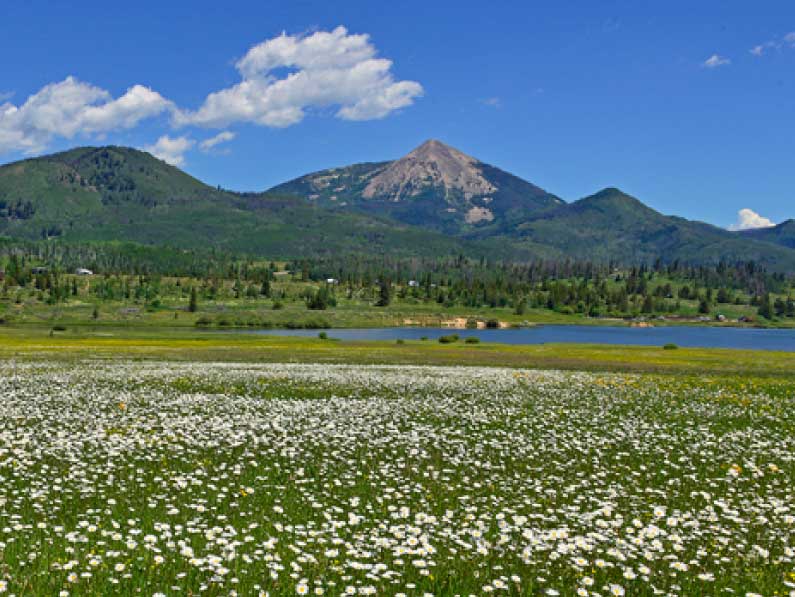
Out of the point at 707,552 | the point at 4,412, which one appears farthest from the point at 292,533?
the point at 4,412

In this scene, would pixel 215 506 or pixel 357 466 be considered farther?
pixel 357 466

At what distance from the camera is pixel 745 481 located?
57.8 feet

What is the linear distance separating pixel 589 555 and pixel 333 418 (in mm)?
15194

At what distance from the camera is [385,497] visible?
48.3ft

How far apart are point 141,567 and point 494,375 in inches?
1570

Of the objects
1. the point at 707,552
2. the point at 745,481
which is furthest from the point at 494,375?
the point at 707,552

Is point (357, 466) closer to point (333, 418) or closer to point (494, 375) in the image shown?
point (333, 418)

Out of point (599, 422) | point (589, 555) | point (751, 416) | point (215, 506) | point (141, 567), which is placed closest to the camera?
point (141, 567)

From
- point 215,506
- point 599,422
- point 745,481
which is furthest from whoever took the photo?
point 599,422

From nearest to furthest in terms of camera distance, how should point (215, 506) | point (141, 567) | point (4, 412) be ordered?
point (141, 567)
point (215, 506)
point (4, 412)

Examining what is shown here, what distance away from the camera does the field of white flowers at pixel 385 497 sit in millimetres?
10344

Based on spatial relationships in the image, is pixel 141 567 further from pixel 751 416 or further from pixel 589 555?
pixel 751 416

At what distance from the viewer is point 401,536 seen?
11.8 metres

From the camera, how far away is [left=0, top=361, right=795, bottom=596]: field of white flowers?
10344 millimetres
